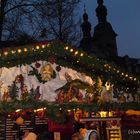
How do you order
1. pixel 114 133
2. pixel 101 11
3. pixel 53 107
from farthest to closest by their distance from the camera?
pixel 101 11, pixel 114 133, pixel 53 107

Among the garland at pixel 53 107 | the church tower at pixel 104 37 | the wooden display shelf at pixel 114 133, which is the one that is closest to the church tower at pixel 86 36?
the church tower at pixel 104 37

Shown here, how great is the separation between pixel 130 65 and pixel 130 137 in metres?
42.6

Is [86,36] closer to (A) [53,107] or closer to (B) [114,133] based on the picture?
(B) [114,133]

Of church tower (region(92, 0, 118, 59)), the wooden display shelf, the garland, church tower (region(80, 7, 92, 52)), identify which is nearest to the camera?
the garland

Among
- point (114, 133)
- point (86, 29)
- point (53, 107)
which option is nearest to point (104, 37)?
point (86, 29)

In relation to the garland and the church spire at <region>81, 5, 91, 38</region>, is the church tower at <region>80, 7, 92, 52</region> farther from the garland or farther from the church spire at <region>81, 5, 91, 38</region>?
the garland

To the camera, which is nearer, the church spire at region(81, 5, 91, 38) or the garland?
the garland

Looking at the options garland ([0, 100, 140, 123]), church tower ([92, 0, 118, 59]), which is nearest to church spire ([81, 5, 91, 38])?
church tower ([92, 0, 118, 59])

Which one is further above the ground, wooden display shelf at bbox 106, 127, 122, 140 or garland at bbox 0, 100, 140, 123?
garland at bbox 0, 100, 140, 123

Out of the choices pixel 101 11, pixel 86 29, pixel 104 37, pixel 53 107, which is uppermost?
pixel 101 11

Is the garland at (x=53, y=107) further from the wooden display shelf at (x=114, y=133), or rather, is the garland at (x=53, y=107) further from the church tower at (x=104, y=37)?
the church tower at (x=104, y=37)

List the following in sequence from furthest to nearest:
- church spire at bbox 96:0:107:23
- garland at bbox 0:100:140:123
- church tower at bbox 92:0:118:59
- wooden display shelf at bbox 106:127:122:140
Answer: church tower at bbox 92:0:118:59, church spire at bbox 96:0:107:23, wooden display shelf at bbox 106:127:122:140, garland at bbox 0:100:140:123

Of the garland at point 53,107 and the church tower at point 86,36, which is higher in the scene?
the church tower at point 86,36

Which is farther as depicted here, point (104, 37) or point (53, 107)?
point (104, 37)
